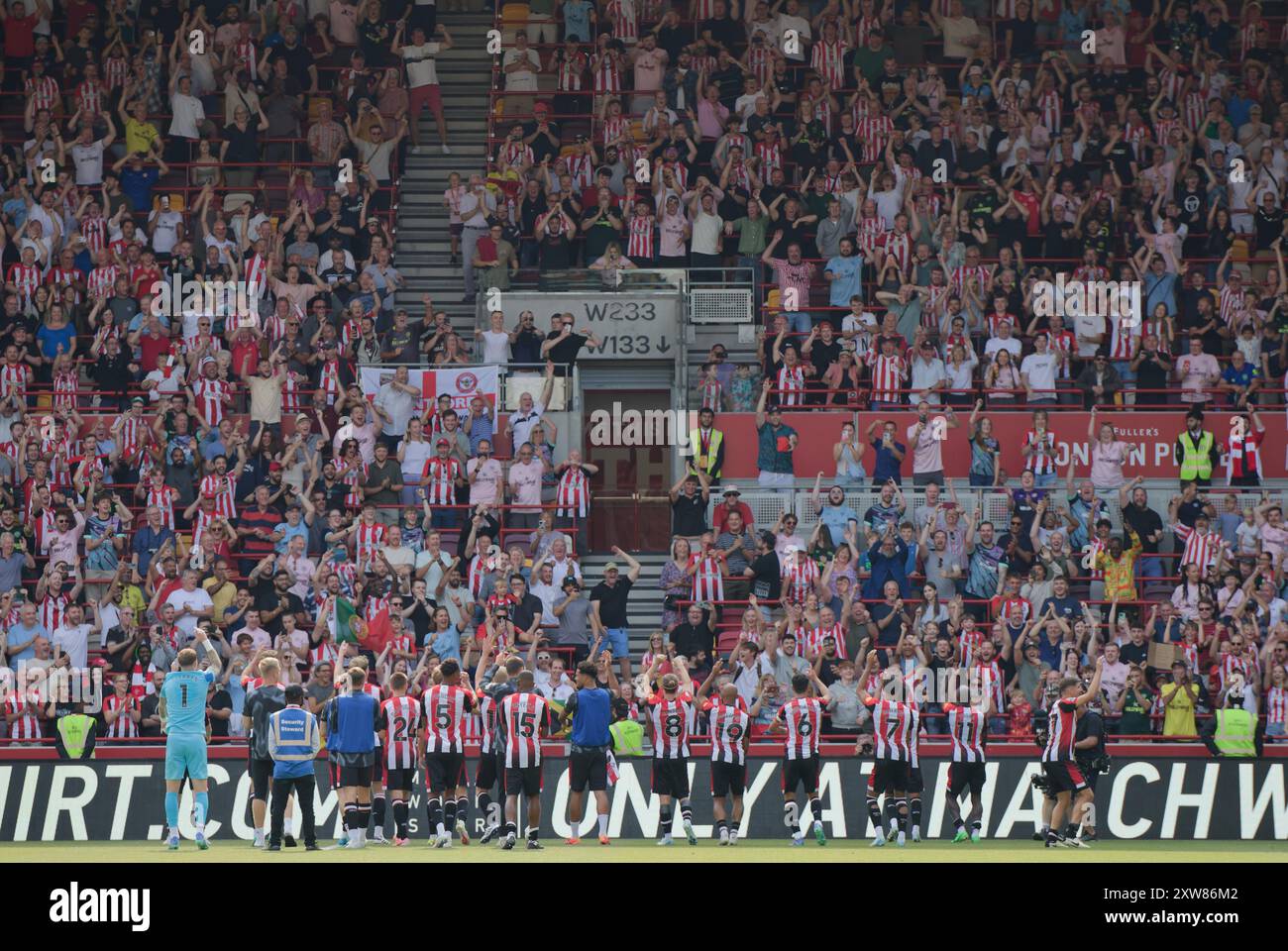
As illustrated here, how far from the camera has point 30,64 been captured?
3344cm

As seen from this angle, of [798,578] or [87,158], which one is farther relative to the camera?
[87,158]

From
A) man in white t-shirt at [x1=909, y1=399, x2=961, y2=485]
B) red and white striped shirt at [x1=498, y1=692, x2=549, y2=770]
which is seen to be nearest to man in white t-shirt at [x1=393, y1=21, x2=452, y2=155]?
man in white t-shirt at [x1=909, y1=399, x2=961, y2=485]

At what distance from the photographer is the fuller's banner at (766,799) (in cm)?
2284

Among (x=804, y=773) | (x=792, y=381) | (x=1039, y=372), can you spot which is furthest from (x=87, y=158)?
(x=804, y=773)

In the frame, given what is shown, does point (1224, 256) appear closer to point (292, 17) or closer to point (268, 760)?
point (292, 17)

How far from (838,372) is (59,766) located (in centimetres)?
1229

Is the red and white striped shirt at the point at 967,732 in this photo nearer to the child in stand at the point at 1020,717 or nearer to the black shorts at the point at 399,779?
the child in stand at the point at 1020,717

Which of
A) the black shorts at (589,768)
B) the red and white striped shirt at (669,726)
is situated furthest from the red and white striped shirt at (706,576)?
the black shorts at (589,768)

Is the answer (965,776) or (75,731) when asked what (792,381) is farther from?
(75,731)

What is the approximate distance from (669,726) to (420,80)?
15833mm

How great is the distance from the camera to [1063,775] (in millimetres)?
20781

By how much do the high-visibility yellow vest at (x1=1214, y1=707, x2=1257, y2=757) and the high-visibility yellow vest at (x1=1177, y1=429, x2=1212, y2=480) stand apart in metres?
5.19

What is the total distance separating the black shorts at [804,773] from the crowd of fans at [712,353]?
1.85 metres
